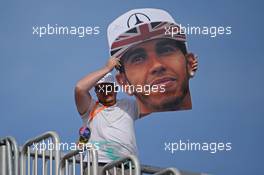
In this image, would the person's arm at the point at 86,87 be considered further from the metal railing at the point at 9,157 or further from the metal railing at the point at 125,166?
the metal railing at the point at 125,166

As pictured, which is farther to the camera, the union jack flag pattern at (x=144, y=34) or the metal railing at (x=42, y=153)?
the union jack flag pattern at (x=144, y=34)

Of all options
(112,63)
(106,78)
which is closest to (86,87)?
(106,78)

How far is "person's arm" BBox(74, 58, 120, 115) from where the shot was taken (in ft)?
22.1

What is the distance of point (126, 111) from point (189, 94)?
45cm

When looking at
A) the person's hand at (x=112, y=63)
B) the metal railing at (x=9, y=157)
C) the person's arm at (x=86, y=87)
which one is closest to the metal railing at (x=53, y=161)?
the metal railing at (x=9, y=157)

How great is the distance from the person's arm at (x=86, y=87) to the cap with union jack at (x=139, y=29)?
16 centimetres

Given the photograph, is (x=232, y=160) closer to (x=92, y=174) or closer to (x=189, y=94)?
(x=189, y=94)

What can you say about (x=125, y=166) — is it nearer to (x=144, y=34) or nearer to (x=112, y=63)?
(x=112, y=63)

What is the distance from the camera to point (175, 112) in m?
6.77

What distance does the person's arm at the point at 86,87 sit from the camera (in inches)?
265

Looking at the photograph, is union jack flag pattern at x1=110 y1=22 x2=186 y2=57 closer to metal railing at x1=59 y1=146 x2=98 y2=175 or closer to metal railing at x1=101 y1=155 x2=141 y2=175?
metal railing at x1=59 y1=146 x2=98 y2=175

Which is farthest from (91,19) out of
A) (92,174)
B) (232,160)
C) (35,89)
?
(92,174)

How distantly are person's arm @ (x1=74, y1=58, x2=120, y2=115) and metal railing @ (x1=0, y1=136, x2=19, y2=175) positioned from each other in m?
1.09

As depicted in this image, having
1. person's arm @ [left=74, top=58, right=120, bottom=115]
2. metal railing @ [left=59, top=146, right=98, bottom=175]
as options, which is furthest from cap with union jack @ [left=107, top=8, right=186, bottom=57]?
metal railing @ [left=59, top=146, right=98, bottom=175]
